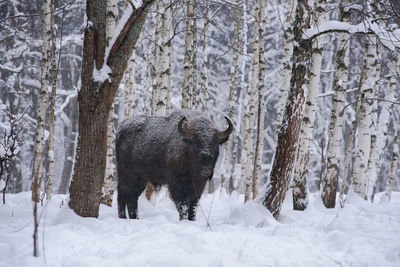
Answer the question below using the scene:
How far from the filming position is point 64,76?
22359 mm

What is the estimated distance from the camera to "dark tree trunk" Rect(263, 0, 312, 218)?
212 inches

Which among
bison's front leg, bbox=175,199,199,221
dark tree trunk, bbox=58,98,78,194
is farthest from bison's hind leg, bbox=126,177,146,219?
dark tree trunk, bbox=58,98,78,194

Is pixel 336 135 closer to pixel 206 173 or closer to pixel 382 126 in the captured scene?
pixel 206 173

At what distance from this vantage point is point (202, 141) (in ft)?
20.5

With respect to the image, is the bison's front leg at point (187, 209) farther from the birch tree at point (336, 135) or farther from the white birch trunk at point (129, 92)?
the white birch trunk at point (129, 92)

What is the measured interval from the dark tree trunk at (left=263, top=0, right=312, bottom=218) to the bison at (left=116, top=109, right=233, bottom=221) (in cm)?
113

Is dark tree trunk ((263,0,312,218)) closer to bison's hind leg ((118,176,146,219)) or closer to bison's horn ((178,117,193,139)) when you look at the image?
bison's horn ((178,117,193,139))

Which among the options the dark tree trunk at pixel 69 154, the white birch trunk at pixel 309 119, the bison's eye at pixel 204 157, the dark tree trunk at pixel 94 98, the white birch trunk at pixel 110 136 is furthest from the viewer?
the dark tree trunk at pixel 69 154

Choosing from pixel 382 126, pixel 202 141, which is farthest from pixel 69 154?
pixel 202 141

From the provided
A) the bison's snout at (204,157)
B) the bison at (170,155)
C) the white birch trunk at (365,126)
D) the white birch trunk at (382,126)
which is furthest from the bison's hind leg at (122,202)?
the white birch trunk at (382,126)

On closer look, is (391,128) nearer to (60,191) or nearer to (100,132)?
(60,191)

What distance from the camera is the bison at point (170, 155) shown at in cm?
628

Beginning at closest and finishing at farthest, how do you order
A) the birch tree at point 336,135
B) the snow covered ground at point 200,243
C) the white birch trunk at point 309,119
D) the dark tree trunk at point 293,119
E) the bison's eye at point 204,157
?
the snow covered ground at point 200,243, the dark tree trunk at point 293,119, the bison's eye at point 204,157, the white birch trunk at point 309,119, the birch tree at point 336,135

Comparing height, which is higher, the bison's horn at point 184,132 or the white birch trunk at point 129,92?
the white birch trunk at point 129,92
